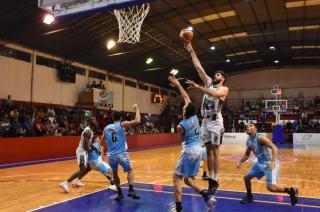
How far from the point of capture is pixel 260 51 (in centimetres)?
2733

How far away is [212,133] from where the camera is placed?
5.16 metres

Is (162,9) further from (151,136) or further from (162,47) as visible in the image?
(151,136)

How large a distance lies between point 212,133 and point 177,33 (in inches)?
641

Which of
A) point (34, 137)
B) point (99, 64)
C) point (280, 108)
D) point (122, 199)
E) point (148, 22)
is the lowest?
point (122, 199)

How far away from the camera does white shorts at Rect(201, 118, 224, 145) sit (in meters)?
5.14

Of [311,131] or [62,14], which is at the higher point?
[62,14]

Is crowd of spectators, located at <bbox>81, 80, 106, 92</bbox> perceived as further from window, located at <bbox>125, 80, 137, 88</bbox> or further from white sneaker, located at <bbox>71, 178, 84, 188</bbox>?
white sneaker, located at <bbox>71, 178, 84, 188</bbox>

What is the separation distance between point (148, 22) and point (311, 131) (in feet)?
58.1

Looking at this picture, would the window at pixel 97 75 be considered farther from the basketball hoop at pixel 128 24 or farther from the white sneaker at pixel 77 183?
the white sneaker at pixel 77 183

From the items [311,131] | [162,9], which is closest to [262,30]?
[162,9]

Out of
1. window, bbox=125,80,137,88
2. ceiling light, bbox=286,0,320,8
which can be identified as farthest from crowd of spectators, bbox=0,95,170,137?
ceiling light, bbox=286,0,320,8

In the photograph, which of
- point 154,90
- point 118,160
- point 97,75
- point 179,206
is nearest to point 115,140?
point 118,160

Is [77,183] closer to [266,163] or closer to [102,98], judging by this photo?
[266,163]

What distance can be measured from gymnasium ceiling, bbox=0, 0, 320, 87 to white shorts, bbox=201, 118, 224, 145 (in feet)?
35.7
